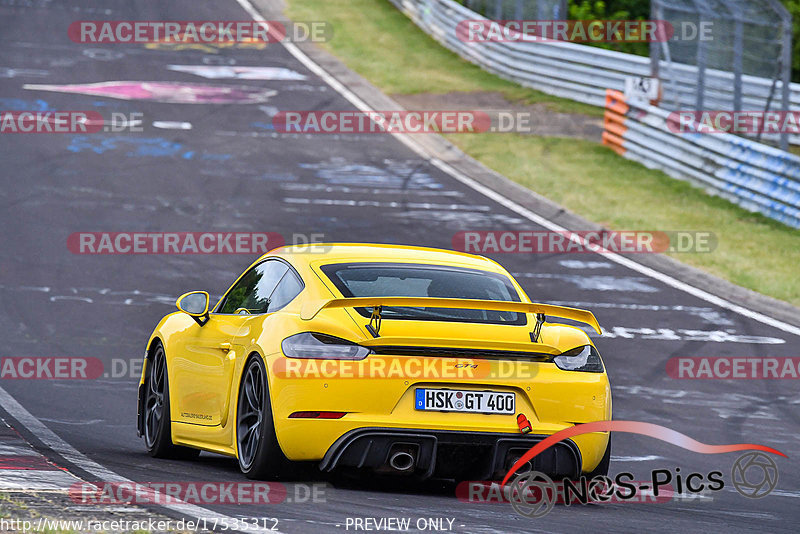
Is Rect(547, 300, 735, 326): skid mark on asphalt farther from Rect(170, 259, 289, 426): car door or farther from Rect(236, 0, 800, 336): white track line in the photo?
Rect(170, 259, 289, 426): car door

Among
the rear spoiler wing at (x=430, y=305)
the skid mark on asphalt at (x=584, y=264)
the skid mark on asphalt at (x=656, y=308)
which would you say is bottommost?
the skid mark on asphalt at (x=584, y=264)

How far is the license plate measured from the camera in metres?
6.39

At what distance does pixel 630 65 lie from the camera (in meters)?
28.0

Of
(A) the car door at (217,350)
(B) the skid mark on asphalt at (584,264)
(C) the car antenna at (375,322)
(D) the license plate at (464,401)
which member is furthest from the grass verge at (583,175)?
(C) the car antenna at (375,322)

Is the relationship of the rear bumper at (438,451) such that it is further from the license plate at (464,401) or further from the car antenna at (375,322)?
the car antenna at (375,322)

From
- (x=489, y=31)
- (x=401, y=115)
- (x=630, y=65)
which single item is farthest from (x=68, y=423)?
(x=489, y=31)

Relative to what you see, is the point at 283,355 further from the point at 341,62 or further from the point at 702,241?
the point at 341,62

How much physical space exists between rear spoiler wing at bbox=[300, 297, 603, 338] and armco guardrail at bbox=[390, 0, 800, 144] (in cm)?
1646

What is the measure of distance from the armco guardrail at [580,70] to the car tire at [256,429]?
1683 centimetres

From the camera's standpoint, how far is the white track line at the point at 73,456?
5.40 m

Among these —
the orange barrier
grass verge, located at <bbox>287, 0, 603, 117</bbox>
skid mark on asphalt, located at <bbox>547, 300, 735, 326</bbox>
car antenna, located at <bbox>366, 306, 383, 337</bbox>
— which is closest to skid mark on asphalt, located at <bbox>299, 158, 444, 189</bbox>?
the orange barrier

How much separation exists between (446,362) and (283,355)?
31.7 inches

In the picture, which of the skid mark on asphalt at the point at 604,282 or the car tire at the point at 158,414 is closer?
the car tire at the point at 158,414

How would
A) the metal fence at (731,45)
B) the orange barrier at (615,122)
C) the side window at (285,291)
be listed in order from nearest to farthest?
1. the side window at (285,291)
2. the metal fence at (731,45)
3. the orange barrier at (615,122)
